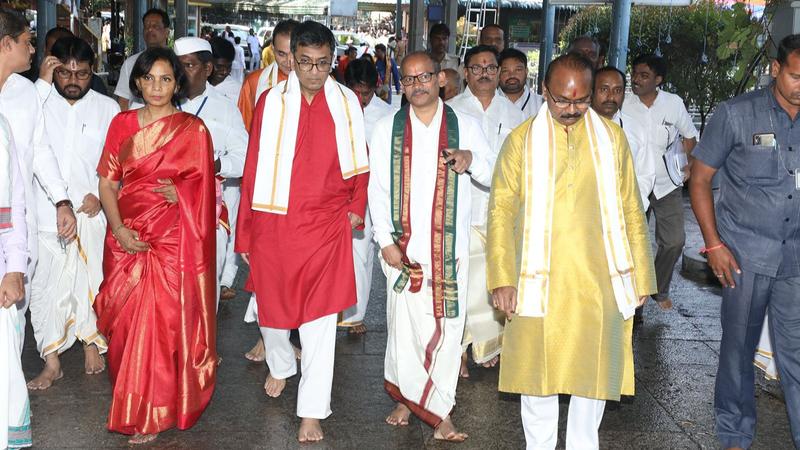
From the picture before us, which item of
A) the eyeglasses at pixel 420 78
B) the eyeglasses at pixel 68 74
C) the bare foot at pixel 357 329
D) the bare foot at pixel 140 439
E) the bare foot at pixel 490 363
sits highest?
the eyeglasses at pixel 420 78

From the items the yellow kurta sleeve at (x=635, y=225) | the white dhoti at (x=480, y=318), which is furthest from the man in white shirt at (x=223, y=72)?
the yellow kurta sleeve at (x=635, y=225)

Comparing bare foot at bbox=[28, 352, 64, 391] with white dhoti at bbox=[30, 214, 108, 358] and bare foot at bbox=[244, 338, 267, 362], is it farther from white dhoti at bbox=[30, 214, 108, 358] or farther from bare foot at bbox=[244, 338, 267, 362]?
bare foot at bbox=[244, 338, 267, 362]

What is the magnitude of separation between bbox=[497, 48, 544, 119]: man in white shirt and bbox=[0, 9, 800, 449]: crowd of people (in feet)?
5.81

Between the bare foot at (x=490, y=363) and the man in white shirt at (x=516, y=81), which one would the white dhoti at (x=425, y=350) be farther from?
the man in white shirt at (x=516, y=81)

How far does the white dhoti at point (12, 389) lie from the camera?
4.33 m

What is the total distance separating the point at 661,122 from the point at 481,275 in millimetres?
2130

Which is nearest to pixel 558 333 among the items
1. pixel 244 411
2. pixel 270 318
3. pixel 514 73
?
pixel 270 318

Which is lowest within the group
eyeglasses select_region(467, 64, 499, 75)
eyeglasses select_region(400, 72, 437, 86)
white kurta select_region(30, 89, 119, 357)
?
white kurta select_region(30, 89, 119, 357)

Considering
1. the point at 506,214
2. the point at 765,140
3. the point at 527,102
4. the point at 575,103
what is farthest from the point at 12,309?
the point at 527,102

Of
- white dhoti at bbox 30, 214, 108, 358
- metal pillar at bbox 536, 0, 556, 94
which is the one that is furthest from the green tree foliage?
white dhoti at bbox 30, 214, 108, 358

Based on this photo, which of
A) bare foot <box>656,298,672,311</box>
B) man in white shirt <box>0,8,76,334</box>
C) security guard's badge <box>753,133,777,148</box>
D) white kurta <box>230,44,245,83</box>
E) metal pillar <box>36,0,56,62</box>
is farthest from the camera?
white kurta <box>230,44,245,83</box>

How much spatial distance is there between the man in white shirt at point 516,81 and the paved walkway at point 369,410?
69.2 inches

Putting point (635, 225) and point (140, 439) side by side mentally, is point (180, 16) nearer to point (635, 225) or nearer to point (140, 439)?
point (140, 439)

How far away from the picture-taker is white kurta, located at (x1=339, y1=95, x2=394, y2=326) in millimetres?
6902
